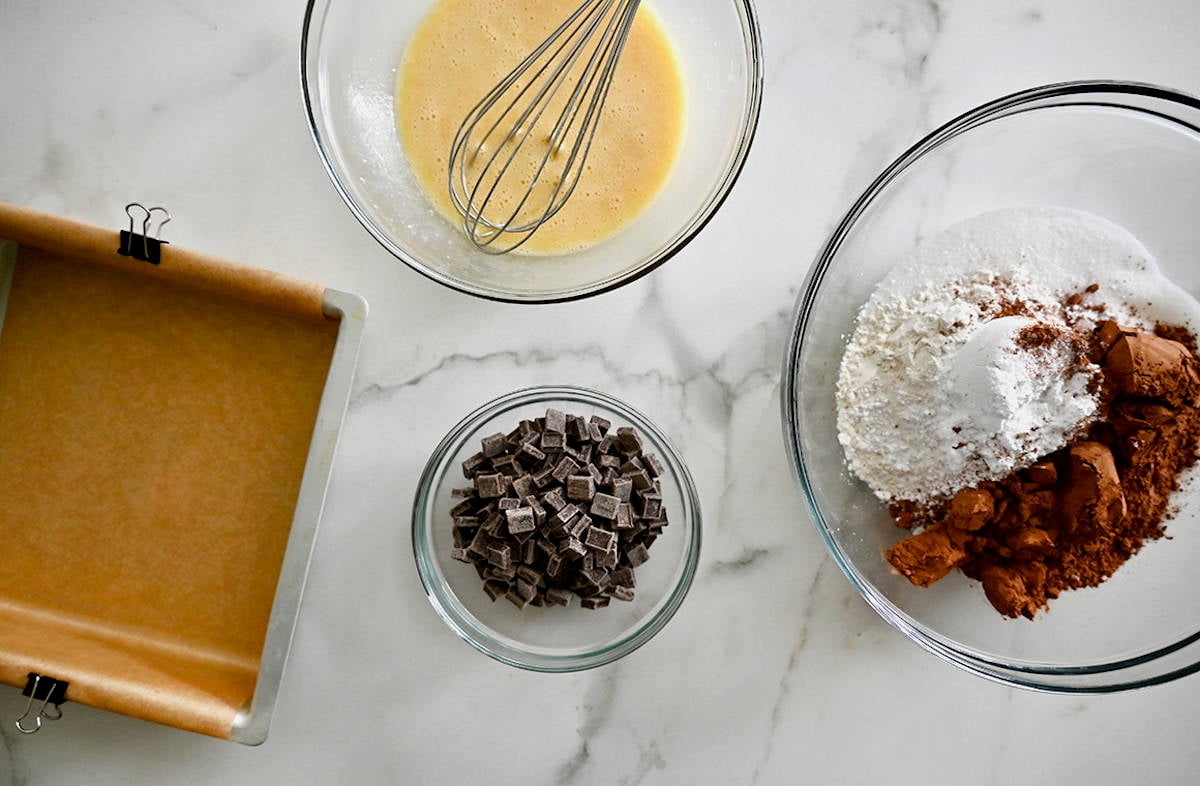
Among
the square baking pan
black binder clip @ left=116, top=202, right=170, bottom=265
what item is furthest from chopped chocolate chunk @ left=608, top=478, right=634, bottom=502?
black binder clip @ left=116, top=202, right=170, bottom=265

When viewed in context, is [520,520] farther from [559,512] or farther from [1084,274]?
[1084,274]

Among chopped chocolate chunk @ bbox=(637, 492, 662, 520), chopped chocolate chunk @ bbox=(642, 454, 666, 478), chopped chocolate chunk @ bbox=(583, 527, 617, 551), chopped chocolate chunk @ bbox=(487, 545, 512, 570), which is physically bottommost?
chopped chocolate chunk @ bbox=(487, 545, 512, 570)

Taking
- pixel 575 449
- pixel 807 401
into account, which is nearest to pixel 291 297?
pixel 575 449

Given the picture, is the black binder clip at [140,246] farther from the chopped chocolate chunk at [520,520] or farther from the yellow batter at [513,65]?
the chopped chocolate chunk at [520,520]

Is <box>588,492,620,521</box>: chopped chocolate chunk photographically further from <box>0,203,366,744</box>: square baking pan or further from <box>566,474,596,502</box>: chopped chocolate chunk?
<box>0,203,366,744</box>: square baking pan

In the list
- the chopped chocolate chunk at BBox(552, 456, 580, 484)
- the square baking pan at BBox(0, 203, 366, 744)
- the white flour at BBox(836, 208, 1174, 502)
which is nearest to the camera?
the white flour at BBox(836, 208, 1174, 502)

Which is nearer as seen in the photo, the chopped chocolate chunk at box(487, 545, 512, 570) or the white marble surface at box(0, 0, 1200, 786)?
the chopped chocolate chunk at box(487, 545, 512, 570)

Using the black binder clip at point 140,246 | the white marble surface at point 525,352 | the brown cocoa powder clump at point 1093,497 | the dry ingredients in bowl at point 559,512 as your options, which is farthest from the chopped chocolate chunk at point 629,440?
the black binder clip at point 140,246

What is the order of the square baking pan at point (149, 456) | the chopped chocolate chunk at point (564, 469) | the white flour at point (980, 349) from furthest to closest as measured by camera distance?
1. the square baking pan at point (149, 456)
2. the chopped chocolate chunk at point (564, 469)
3. the white flour at point (980, 349)
